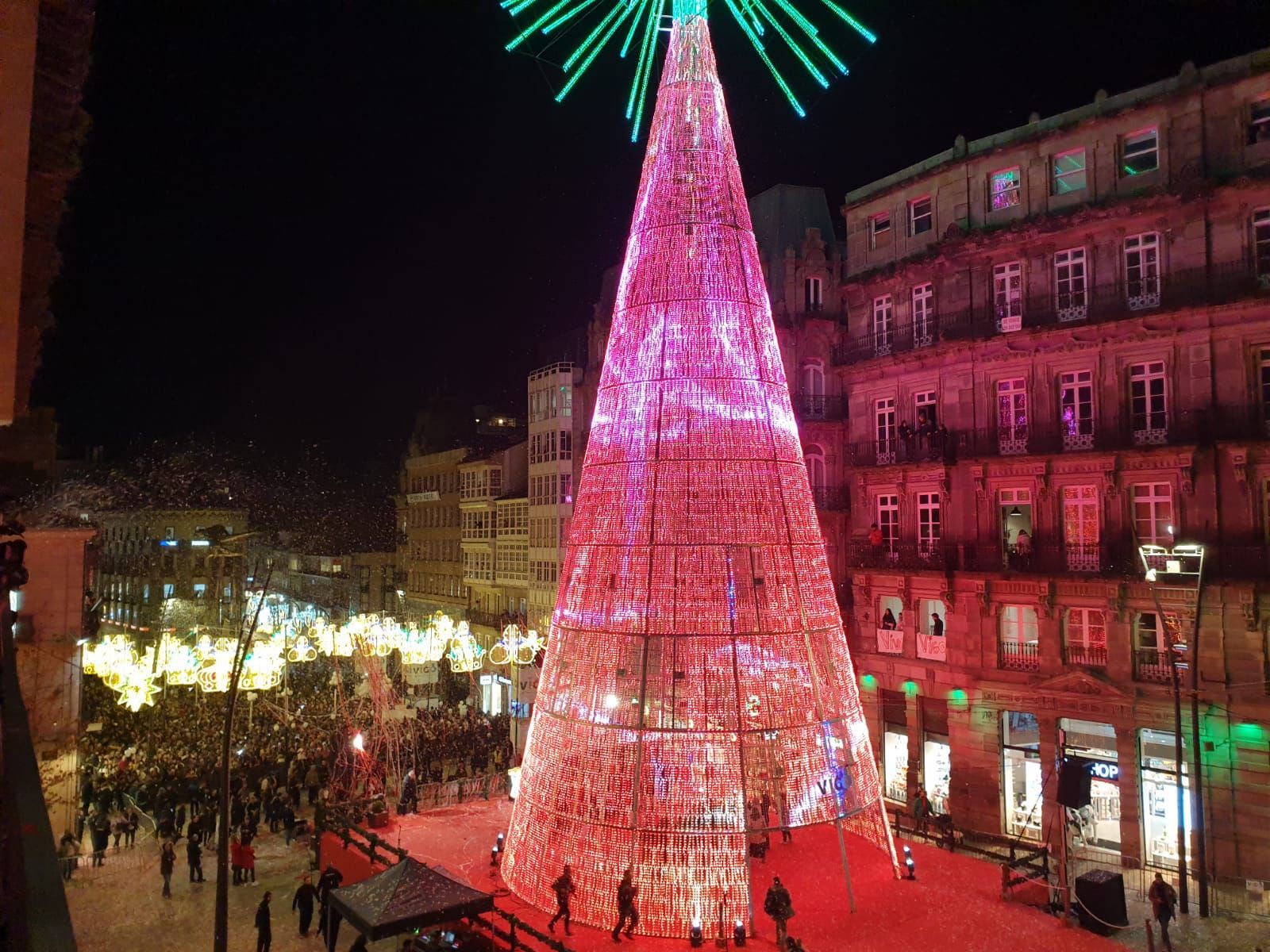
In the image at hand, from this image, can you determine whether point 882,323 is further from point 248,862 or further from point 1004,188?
point 248,862

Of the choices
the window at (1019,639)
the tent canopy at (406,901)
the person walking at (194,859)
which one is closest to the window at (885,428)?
the window at (1019,639)

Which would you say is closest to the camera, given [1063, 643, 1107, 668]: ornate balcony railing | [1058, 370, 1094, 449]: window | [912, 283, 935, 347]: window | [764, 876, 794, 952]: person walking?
[764, 876, 794, 952]: person walking

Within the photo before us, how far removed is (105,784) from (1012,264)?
3024 cm

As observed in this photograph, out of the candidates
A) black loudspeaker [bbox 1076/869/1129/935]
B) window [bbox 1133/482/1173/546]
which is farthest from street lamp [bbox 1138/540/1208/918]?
black loudspeaker [bbox 1076/869/1129/935]

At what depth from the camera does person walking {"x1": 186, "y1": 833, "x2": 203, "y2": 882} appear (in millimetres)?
20688

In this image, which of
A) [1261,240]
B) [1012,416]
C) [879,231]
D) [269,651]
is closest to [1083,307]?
[1012,416]

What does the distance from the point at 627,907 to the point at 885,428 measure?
65.2 ft

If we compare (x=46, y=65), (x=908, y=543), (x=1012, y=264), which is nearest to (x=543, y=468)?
(x=908, y=543)

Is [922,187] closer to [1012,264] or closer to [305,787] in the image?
[1012,264]

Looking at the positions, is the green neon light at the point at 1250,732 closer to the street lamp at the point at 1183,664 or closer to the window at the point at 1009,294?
the street lamp at the point at 1183,664

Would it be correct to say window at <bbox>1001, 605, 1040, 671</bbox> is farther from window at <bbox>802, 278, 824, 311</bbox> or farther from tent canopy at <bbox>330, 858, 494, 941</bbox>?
tent canopy at <bbox>330, 858, 494, 941</bbox>

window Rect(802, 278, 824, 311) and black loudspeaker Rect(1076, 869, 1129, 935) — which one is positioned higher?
window Rect(802, 278, 824, 311)

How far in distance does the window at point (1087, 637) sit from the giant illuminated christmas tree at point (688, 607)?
32.4 ft

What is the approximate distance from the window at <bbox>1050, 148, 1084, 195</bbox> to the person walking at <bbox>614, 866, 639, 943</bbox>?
874 inches
